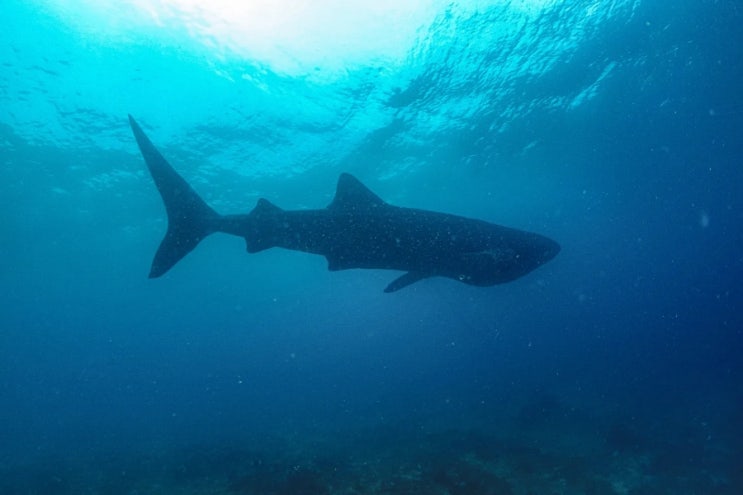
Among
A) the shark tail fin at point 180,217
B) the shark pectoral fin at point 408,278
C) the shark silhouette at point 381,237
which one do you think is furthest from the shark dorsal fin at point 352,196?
the shark tail fin at point 180,217

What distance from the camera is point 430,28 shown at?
612 inches

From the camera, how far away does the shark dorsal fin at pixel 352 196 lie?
6.25m

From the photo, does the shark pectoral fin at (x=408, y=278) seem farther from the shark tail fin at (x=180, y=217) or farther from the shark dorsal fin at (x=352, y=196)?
the shark tail fin at (x=180, y=217)

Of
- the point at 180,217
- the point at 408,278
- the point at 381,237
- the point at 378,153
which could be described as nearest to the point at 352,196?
the point at 381,237

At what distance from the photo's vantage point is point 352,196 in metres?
6.31

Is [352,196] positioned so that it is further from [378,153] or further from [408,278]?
[378,153]

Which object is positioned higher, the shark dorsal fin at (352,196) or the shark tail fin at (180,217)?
the shark tail fin at (180,217)

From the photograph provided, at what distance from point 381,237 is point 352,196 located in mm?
811

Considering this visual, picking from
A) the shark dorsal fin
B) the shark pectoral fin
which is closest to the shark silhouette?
the shark dorsal fin

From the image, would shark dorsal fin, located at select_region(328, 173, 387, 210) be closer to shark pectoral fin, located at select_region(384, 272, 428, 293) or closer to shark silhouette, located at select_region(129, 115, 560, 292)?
shark silhouette, located at select_region(129, 115, 560, 292)

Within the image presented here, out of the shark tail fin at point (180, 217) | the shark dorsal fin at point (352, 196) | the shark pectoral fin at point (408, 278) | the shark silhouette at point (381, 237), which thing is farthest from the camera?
the shark pectoral fin at point (408, 278)

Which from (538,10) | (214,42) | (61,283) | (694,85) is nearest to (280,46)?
(214,42)

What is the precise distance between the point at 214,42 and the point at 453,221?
12.8m

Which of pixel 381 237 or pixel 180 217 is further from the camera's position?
pixel 180 217
